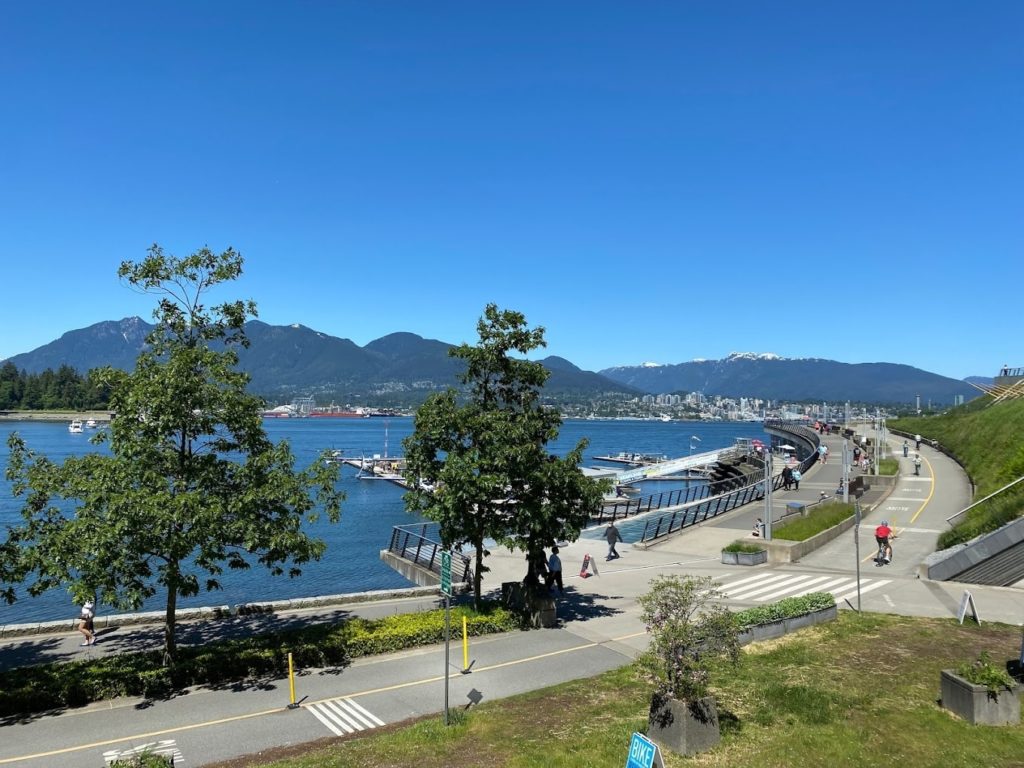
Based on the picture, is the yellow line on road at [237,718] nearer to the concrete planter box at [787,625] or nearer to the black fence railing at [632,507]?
the concrete planter box at [787,625]

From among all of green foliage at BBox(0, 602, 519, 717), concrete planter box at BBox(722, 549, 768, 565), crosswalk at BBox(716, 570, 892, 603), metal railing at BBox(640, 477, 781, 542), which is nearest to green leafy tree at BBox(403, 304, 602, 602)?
green foliage at BBox(0, 602, 519, 717)

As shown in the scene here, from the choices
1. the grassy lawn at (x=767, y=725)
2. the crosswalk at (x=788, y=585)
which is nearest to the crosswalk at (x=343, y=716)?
the grassy lawn at (x=767, y=725)

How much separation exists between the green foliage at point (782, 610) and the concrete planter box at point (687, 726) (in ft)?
18.2

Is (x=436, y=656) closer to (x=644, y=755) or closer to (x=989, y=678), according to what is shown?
(x=644, y=755)

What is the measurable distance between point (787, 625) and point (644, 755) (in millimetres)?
10368

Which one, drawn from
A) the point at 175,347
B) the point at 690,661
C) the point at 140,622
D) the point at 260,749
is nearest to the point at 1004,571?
the point at 690,661

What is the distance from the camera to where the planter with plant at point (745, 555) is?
85.9 ft

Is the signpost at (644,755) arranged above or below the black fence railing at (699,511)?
above

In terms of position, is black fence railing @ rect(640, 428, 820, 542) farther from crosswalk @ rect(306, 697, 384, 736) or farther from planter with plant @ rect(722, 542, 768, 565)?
crosswalk @ rect(306, 697, 384, 736)

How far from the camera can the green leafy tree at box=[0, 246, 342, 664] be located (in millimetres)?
12977

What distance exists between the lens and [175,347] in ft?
50.0

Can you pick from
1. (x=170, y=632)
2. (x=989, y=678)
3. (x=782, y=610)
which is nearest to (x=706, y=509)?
(x=782, y=610)

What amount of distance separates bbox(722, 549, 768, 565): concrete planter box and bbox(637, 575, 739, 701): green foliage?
53.2 feet

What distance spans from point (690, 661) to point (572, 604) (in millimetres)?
10840
